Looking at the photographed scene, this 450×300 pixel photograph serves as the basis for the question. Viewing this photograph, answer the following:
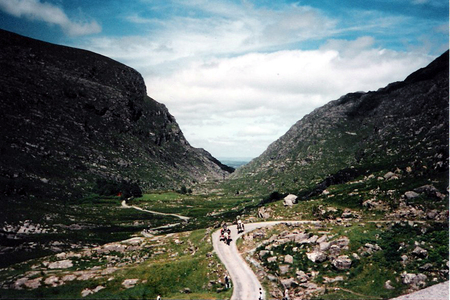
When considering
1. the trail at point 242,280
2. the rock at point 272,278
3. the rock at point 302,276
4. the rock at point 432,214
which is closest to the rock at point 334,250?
the rock at point 302,276

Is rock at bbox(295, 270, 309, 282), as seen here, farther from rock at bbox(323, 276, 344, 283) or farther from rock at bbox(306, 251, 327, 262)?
rock at bbox(306, 251, 327, 262)

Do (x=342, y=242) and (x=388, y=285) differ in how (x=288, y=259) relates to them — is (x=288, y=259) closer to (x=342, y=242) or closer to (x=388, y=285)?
(x=342, y=242)

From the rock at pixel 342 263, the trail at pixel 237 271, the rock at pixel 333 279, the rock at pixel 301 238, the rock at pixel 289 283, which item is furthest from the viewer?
the rock at pixel 301 238

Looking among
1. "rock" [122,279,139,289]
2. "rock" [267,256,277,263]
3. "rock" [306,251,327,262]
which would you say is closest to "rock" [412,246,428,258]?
"rock" [306,251,327,262]

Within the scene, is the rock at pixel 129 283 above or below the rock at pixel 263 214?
below

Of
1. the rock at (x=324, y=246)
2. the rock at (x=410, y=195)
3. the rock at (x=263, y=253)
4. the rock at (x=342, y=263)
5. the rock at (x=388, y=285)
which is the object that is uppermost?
the rock at (x=410, y=195)

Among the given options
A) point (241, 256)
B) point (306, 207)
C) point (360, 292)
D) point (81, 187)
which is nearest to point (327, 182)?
point (306, 207)

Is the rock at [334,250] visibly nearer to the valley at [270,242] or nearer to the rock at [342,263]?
the valley at [270,242]
